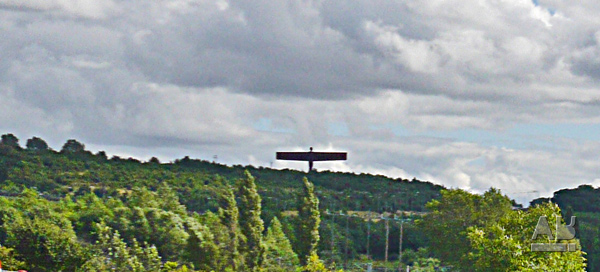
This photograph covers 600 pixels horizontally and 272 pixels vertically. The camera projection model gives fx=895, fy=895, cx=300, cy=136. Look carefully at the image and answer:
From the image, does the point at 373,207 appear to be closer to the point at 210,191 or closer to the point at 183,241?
the point at 210,191

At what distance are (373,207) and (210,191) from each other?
33080 millimetres

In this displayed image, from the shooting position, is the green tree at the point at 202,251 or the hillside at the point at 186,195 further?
the hillside at the point at 186,195

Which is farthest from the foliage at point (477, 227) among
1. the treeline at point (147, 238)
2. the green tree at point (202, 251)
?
the green tree at point (202, 251)

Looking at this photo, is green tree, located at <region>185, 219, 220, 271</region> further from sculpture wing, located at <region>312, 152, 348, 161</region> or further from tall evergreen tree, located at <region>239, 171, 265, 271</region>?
sculpture wing, located at <region>312, 152, 348, 161</region>

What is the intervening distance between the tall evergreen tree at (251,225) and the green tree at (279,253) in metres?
1.92

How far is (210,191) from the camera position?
174 metres

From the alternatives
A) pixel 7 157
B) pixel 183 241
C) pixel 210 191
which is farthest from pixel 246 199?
pixel 7 157

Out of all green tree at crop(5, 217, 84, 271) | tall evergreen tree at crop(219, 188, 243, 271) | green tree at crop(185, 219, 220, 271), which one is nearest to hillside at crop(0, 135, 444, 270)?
tall evergreen tree at crop(219, 188, 243, 271)

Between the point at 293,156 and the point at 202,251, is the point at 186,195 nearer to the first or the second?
the point at 293,156

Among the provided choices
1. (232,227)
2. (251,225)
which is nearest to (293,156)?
(251,225)

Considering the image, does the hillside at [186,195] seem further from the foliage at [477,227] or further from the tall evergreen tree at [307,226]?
the foliage at [477,227]

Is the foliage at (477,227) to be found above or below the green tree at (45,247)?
above

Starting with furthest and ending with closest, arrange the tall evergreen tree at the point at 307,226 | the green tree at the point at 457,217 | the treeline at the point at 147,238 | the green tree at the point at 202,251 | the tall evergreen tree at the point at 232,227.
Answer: the tall evergreen tree at the point at 307,226 < the green tree at the point at 457,217 < the tall evergreen tree at the point at 232,227 < the green tree at the point at 202,251 < the treeline at the point at 147,238

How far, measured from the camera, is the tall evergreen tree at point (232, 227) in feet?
317
